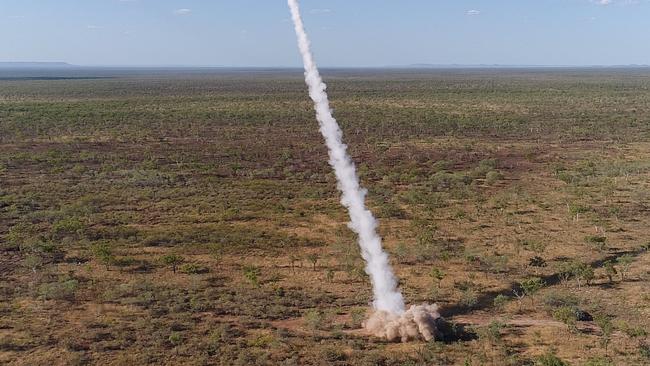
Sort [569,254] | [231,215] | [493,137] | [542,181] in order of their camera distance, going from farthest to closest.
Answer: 1. [493,137]
2. [542,181]
3. [231,215]
4. [569,254]

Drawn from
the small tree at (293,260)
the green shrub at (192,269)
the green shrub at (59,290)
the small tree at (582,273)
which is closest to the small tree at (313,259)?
the small tree at (293,260)

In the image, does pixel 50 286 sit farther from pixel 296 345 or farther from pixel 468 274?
pixel 468 274

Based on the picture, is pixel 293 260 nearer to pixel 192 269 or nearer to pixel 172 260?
pixel 192 269

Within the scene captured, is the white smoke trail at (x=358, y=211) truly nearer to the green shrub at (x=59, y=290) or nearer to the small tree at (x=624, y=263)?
the small tree at (x=624, y=263)

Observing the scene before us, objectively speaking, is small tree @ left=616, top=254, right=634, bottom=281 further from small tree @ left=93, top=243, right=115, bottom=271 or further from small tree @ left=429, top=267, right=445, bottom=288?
small tree @ left=93, top=243, right=115, bottom=271

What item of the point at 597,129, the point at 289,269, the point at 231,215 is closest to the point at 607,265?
the point at 289,269

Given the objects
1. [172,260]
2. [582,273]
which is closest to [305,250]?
[172,260]

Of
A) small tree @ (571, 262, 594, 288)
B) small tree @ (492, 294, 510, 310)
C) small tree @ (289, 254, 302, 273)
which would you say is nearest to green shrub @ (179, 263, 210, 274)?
small tree @ (289, 254, 302, 273)
